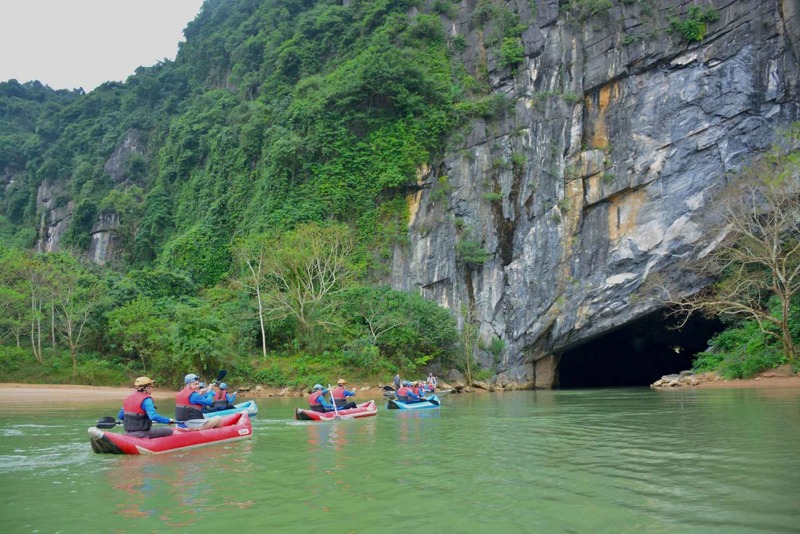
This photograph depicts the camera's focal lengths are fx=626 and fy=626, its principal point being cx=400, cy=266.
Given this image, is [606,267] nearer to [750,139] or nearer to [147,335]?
[750,139]

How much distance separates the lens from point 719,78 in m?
31.2

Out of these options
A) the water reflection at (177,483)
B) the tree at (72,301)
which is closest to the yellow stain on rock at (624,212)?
the water reflection at (177,483)

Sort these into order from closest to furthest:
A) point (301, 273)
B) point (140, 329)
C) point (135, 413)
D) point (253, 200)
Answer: point (135, 413)
point (140, 329)
point (301, 273)
point (253, 200)

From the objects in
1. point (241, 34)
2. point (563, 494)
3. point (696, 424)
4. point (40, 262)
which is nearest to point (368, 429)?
point (696, 424)

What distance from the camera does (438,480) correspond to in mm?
7598

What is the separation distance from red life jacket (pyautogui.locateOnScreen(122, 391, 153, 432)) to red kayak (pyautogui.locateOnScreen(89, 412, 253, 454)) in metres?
0.24

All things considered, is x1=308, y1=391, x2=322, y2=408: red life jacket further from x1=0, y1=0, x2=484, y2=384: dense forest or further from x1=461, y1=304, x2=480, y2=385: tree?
x1=461, y1=304, x2=480, y2=385: tree

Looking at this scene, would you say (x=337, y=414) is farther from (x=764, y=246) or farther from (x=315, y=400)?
(x=764, y=246)

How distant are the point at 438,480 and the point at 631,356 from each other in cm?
3942

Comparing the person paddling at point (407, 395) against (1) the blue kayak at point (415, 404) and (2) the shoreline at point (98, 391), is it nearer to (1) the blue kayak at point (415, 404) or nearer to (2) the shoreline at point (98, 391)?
(1) the blue kayak at point (415, 404)

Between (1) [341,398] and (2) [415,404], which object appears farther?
(2) [415,404]

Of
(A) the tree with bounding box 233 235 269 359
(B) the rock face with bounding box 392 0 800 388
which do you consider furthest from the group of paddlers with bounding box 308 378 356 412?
(B) the rock face with bounding box 392 0 800 388

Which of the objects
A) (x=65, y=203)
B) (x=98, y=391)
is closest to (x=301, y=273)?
(x=98, y=391)

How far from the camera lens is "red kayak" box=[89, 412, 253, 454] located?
10258mm
